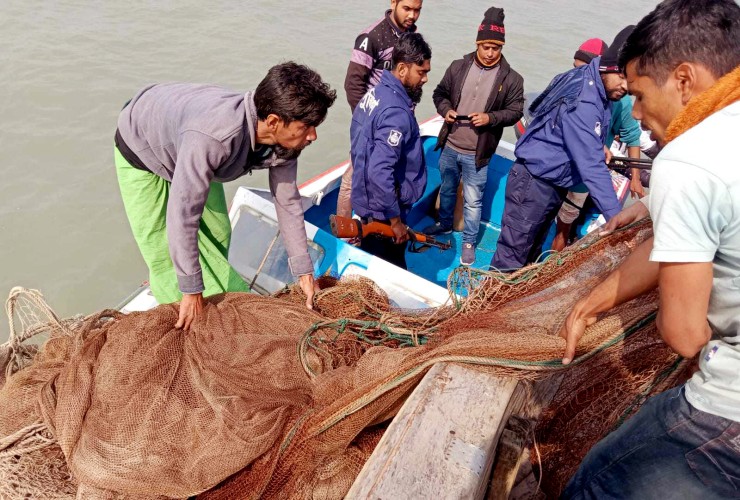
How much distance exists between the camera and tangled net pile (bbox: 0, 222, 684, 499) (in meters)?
1.88

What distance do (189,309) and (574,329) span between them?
6.00ft

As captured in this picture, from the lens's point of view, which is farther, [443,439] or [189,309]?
[189,309]

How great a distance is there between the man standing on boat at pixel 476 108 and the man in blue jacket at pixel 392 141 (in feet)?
2.91

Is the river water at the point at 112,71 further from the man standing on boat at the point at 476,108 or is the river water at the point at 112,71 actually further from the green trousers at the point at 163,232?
the man standing on boat at the point at 476,108

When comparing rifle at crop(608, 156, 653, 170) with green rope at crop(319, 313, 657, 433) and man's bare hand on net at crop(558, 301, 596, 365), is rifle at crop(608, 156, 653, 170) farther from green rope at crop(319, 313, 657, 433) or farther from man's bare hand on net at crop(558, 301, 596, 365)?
man's bare hand on net at crop(558, 301, 596, 365)

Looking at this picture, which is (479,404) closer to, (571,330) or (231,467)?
(571,330)

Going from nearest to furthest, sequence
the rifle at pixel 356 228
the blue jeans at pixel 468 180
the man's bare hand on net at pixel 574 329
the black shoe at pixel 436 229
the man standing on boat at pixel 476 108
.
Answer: the man's bare hand on net at pixel 574 329
the rifle at pixel 356 228
the man standing on boat at pixel 476 108
the blue jeans at pixel 468 180
the black shoe at pixel 436 229

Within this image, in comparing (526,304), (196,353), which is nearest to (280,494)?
(196,353)

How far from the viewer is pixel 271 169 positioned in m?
3.14

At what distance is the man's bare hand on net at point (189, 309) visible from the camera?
2605 mm

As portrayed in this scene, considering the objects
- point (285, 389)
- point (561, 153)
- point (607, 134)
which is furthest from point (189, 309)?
point (607, 134)

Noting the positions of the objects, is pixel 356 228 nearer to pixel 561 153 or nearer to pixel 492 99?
pixel 561 153

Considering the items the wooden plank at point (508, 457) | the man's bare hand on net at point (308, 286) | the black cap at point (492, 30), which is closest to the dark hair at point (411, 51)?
the black cap at point (492, 30)

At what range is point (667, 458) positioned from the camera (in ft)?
4.93
